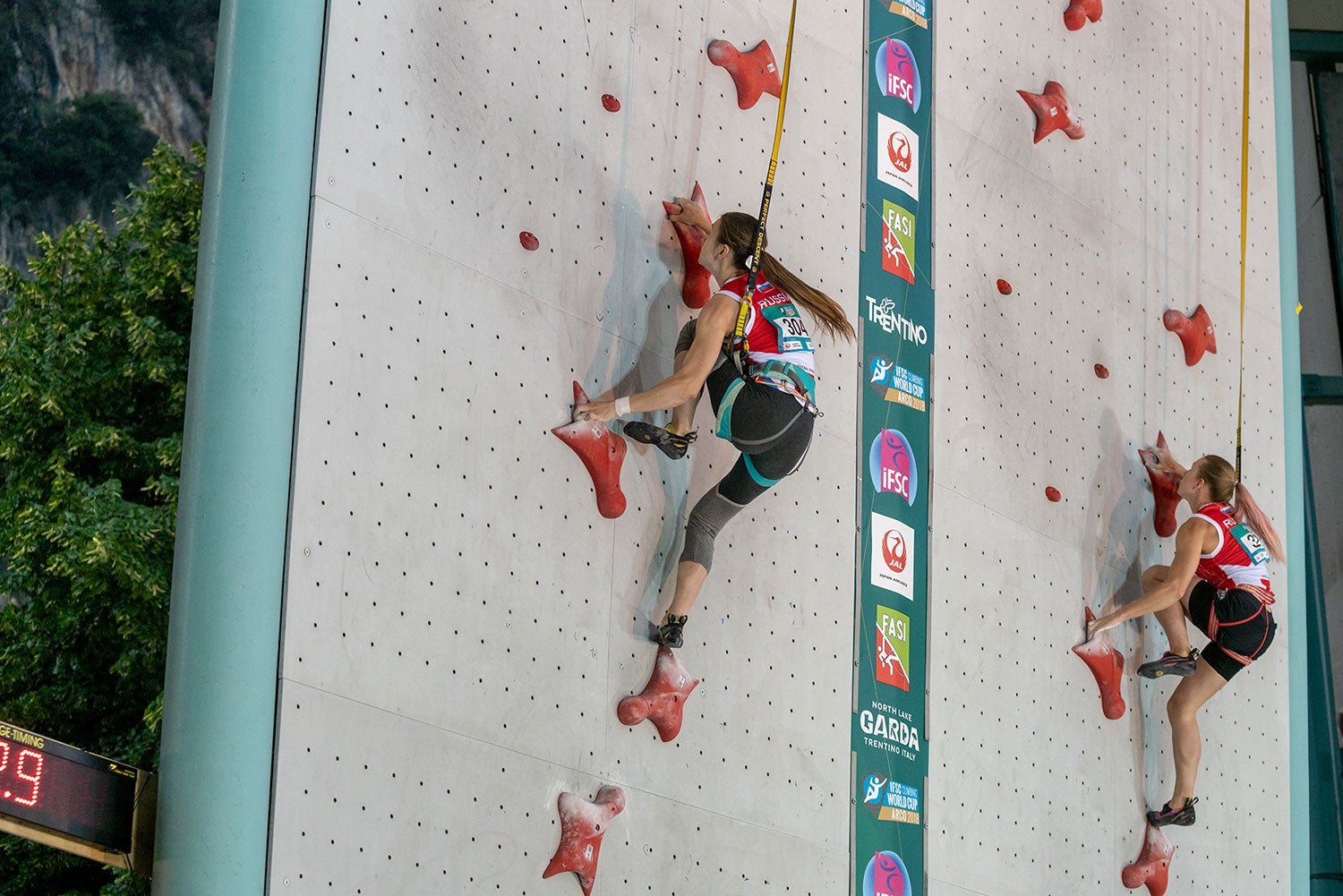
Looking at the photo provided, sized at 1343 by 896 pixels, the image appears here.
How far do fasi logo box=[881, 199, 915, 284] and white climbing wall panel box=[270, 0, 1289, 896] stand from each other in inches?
6.7

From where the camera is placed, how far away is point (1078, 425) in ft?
18.9

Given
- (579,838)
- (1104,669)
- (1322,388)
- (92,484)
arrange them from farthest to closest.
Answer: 1. (92,484)
2. (1322,388)
3. (1104,669)
4. (579,838)

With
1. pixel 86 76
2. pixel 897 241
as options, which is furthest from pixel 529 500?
pixel 86 76

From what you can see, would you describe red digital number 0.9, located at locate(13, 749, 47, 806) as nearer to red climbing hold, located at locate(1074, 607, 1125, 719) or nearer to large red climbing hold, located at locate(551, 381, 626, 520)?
large red climbing hold, located at locate(551, 381, 626, 520)

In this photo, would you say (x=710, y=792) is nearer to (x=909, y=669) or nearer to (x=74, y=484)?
(x=909, y=669)

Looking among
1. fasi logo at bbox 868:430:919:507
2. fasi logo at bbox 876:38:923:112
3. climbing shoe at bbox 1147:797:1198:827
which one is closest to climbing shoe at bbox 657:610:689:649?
fasi logo at bbox 868:430:919:507

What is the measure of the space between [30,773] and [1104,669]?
150 inches

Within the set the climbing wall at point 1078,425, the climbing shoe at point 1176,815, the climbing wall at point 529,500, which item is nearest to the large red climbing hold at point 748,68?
the climbing wall at point 529,500

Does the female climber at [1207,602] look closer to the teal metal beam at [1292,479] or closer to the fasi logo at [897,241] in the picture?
the teal metal beam at [1292,479]

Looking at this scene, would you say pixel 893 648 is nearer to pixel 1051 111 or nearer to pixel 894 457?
pixel 894 457

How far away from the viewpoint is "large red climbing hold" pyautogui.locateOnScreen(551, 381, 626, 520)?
4.05 m

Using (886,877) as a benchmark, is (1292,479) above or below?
above

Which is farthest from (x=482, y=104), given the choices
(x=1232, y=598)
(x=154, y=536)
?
(x=154, y=536)

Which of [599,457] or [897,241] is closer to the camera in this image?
[599,457]
